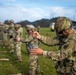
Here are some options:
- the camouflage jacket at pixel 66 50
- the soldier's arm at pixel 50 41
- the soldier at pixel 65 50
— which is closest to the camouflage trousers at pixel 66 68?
the soldier at pixel 65 50

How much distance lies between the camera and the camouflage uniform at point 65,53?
7.77 meters

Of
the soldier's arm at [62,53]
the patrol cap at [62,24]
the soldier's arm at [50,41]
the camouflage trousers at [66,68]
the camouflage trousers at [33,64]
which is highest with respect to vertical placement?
the patrol cap at [62,24]

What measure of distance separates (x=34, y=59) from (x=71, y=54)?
603 centimetres

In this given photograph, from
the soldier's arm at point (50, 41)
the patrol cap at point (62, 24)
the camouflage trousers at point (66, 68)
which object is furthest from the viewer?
the soldier's arm at point (50, 41)

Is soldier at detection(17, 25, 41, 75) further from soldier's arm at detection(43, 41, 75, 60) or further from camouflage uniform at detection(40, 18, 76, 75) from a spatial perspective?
soldier's arm at detection(43, 41, 75, 60)

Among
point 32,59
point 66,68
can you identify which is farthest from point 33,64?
point 66,68

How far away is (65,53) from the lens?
7.77 metres

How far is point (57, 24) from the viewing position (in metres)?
8.19

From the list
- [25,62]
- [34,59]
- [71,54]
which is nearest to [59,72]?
[71,54]

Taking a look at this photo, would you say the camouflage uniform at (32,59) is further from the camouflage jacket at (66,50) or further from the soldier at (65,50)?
the camouflage jacket at (66,50)

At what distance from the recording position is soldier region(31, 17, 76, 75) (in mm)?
7762

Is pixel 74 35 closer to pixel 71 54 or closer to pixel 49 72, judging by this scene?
pixel 71 54

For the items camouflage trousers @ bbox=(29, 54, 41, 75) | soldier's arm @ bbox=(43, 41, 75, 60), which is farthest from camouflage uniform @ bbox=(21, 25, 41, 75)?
soldier's arm @ bbox=(43, 41, 75, 60)

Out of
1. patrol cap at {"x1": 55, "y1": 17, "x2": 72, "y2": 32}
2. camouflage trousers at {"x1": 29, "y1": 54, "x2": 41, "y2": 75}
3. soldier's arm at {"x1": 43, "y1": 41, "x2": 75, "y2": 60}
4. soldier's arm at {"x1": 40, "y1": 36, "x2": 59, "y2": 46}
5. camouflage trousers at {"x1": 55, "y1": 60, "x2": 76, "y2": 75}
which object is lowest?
camouflage trousers at {"x1": 29, "y1": 54, "x2": 41, "y2": 75}
